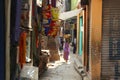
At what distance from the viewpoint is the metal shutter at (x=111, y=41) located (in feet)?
38.2

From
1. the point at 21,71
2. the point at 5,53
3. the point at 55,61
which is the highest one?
the point at 5,53

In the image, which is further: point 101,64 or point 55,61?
point 55,61

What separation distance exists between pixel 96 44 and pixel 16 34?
7.08m

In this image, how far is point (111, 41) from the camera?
38.4ft

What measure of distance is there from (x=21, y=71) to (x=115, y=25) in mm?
6382

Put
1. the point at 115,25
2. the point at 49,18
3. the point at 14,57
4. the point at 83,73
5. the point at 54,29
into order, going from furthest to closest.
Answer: the point at 54,29 < the point at 49,18 < the point at 83,73 < the point at 115,25 < the point at 14,57

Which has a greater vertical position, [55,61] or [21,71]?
[21,71]

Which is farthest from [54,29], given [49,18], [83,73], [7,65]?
[7,65]

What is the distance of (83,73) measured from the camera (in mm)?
14328

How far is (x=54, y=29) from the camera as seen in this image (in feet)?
55.8

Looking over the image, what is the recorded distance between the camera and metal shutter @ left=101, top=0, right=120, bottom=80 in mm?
11656

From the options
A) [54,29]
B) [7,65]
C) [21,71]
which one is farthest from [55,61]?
[7,65]
